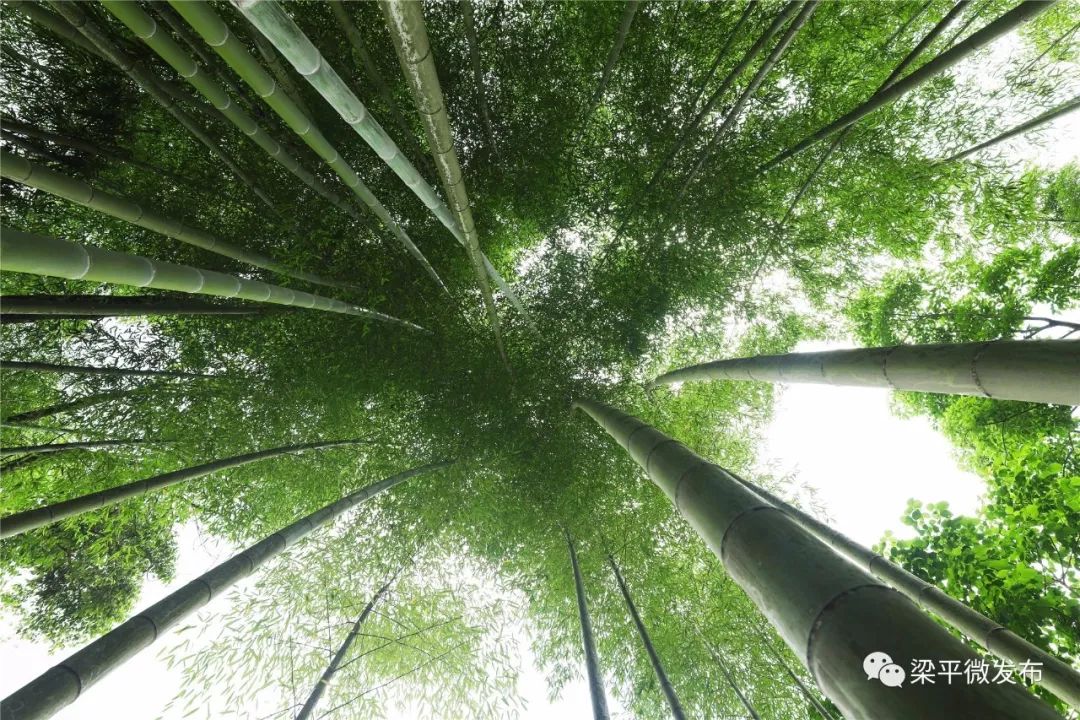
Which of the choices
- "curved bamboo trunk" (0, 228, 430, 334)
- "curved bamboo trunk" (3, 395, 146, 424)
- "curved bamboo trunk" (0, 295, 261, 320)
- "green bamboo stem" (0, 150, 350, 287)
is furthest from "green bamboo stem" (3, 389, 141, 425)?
"curved bamboo trunk" (0, 228, 430, 334)

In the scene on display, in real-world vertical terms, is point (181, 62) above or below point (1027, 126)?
below

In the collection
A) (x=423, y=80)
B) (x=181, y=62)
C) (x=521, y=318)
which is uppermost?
(x=521, y=318)

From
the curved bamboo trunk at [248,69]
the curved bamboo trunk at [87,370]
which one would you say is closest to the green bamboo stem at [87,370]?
the curved bamboo trunk at [87,370]

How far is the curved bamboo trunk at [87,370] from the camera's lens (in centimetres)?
319

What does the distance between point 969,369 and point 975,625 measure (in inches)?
81.8

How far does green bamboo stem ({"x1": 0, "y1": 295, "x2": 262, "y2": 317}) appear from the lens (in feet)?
8.80

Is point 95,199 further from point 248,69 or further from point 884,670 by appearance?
point 884,670

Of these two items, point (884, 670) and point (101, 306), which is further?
point (101, 306)

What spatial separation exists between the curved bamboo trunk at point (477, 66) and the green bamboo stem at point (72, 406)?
3.71 metres

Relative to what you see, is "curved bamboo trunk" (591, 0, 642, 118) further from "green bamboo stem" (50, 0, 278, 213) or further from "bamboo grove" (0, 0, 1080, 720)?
"green bamboo stem" (50, 0, 278, 213)

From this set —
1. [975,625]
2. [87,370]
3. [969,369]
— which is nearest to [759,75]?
[969,369]

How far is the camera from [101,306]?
3.09m

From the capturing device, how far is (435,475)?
4.47 m

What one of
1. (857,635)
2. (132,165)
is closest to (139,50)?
(132,165)
